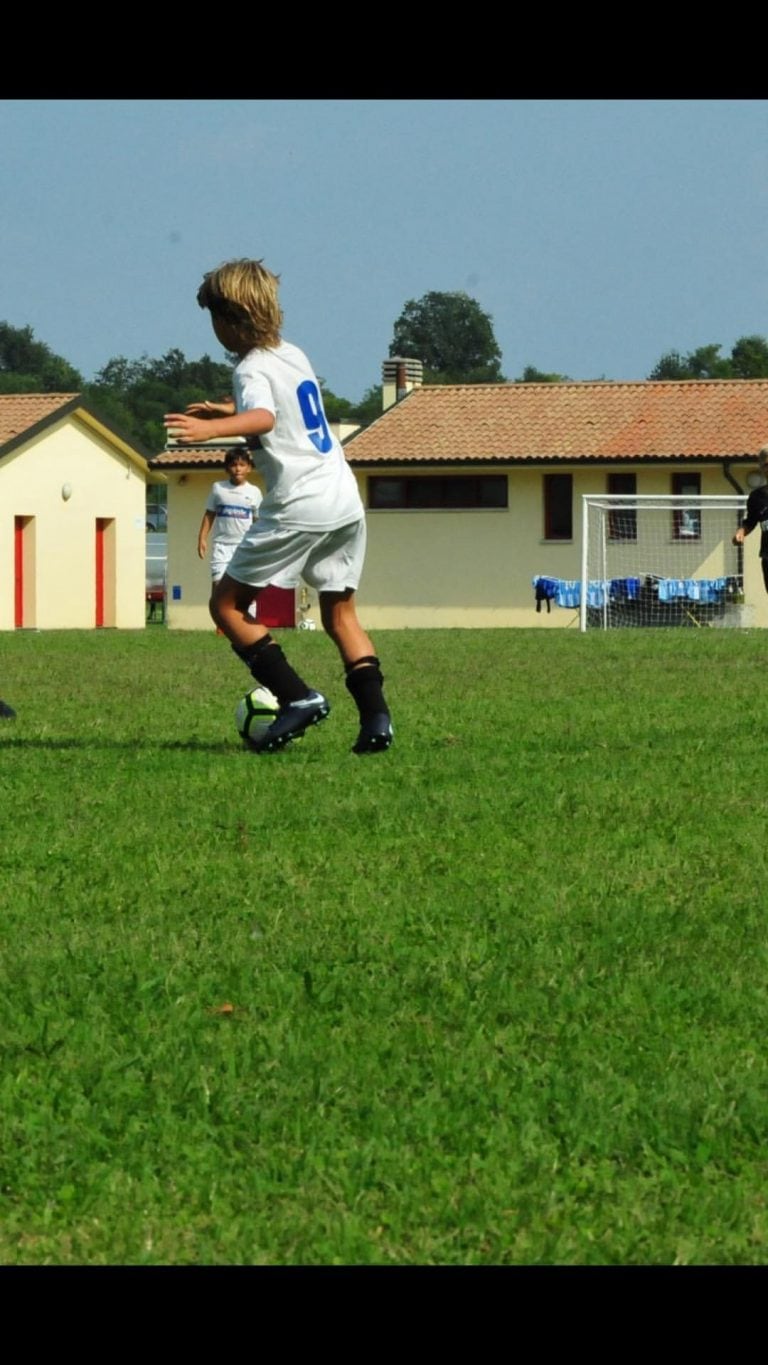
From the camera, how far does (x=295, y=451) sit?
912 centimetres

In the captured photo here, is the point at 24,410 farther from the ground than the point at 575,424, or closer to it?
farther from the ground

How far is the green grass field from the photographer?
3141 mm

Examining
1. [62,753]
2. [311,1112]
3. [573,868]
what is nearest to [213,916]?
[573,868]

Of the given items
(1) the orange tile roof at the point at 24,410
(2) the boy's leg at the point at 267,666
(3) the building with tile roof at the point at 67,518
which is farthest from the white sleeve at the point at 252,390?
(1) the orange tile roof at the point at 24,410

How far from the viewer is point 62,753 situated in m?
9.25

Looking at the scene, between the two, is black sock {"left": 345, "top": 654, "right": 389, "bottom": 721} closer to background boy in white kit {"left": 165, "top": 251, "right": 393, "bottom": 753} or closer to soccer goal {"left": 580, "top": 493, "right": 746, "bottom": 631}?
background boy in white kit {"left": 165, "top": 251, "right": 393, "bottom": 753}

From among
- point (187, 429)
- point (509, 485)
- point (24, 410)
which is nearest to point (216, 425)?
point (187, 429)

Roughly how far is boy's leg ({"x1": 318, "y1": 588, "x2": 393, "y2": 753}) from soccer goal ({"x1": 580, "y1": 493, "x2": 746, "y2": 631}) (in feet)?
114

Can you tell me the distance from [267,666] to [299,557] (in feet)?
1.66

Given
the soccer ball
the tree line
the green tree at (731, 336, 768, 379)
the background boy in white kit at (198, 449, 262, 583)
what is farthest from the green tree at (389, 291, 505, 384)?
the soccer ball

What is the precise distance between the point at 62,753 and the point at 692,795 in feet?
10.1

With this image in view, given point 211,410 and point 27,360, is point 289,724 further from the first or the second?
point 27,360

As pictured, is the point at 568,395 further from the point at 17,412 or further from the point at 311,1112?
the point at 311,1112
